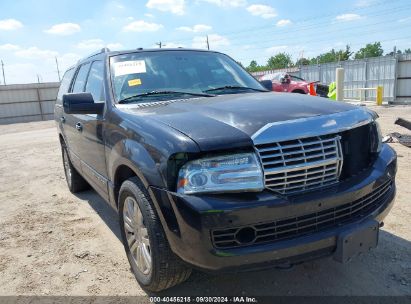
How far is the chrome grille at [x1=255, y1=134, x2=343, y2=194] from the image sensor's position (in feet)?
7.18

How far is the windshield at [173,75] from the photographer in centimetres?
335

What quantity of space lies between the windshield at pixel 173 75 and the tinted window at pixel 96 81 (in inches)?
7.6

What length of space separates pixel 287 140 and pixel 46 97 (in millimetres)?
29255

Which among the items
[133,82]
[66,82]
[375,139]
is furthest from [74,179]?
[375,139]

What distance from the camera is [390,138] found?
24.3 ft

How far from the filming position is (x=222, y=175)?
2.15m

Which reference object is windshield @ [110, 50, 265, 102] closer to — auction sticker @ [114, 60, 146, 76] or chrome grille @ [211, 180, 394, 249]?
auction sticker @ [114, 60, 146, 76]

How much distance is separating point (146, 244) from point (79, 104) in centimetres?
134

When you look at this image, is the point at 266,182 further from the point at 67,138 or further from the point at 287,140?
the point at 67,138

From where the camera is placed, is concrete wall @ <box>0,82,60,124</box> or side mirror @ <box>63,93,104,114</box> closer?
side mirror @ <box>63,93,104,114</box>

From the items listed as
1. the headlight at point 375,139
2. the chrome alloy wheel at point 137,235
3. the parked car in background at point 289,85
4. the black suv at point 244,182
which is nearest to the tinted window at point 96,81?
the black suv at point 244,182

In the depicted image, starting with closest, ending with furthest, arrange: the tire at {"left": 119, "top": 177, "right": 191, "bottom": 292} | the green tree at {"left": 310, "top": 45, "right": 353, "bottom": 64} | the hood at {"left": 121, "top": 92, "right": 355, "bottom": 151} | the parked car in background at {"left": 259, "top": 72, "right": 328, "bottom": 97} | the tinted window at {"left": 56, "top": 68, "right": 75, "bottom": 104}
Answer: the hood at {"left": 121, "top": 92, "right": 355, "bottom": 151} < the tire at {"left": 119, "top": 177, "right": 191, "bottom": 292} < the tinted window at {"left": 56, "top": 68, "right": 75, "bottom": 104} < the parked car in background at {"left": 259, "top": 72, "right": 328, "bottom": 97} < the green tree at {"left": 310, "top": 45, "right": 353, "bottom": 64}

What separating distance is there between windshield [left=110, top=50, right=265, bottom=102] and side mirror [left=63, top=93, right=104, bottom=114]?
0.22m

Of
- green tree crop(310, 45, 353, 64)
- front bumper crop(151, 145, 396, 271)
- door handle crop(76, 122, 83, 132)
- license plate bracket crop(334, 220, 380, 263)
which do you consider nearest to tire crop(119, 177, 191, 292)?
front bumper crop(151, 145, 396, 271)
